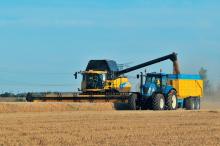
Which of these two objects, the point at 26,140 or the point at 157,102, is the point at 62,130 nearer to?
the point at 26,140

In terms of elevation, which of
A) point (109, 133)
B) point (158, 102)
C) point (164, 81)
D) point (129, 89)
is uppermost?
point (164, 81)

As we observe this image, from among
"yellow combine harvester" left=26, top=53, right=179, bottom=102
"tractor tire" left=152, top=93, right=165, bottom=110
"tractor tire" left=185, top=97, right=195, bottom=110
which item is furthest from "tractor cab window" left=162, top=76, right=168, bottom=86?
"yellow combine harvester" left=26, top=53, right=179, bottom=102

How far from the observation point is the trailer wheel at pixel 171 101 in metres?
37.8

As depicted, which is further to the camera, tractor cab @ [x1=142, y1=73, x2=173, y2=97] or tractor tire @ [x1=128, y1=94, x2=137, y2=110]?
tractor cab @ [x1=142, y1=73, x2=173, y2=97]

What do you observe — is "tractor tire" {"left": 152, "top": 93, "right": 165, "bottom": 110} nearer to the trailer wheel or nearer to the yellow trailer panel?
the trailer wheel

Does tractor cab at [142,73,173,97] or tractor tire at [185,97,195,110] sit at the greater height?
tractor cab at [142,73,173,97]

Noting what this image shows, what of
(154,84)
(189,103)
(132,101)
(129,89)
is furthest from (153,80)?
(129,89)

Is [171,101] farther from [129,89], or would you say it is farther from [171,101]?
[129,89]


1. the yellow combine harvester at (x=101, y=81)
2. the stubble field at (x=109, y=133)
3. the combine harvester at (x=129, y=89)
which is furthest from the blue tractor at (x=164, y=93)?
the stubble field at (x=109, y=133)

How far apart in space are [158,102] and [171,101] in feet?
4.72

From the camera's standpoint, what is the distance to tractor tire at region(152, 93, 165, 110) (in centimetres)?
3678

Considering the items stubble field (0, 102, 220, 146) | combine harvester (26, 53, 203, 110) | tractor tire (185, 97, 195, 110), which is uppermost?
combine harvester (26, 53, 203, 110)

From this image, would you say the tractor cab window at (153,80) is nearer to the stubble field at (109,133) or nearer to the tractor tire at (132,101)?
the tractor tire at (132,101)

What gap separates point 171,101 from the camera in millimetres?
38031
